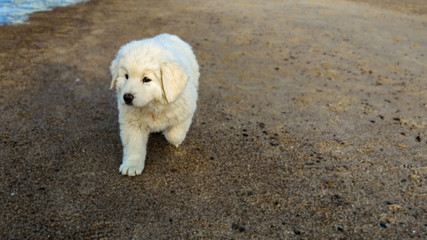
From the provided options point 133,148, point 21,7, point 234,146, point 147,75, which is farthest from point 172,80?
point 21,7

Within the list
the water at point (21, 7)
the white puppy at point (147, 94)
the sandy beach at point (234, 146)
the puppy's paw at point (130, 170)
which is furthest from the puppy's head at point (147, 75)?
the water at point (21, 7)

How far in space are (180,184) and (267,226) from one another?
998mm

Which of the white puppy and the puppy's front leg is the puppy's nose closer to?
the white puppy

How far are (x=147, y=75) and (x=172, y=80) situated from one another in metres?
0.23

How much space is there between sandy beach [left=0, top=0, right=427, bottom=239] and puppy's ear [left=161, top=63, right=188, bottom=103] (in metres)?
0.91

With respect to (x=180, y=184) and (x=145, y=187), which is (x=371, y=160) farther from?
(x=145, y=187)

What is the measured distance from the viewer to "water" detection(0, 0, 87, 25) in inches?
413

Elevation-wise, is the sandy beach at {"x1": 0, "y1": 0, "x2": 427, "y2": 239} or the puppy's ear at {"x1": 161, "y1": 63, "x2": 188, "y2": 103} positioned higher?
the puppy's ear at {"x1": 161, "y1": 63, "x2": 188, "y2": 103}

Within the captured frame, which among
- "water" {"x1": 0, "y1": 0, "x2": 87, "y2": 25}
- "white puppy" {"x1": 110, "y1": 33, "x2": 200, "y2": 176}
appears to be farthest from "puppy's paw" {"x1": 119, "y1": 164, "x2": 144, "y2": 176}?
"water" {"x1": 0, "y1": 0, "x2": 87, "y2": 25}

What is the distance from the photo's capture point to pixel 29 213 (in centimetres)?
330

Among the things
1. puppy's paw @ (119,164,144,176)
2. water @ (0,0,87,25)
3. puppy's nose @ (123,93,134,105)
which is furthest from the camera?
water @ (0,0,87,25)

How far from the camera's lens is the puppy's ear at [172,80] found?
3416mm

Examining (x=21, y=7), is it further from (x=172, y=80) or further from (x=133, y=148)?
(x=172, y=80)

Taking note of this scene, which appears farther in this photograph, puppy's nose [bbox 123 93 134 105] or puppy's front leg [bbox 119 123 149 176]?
puppy's front leg [bbox 119 123 149 176]
